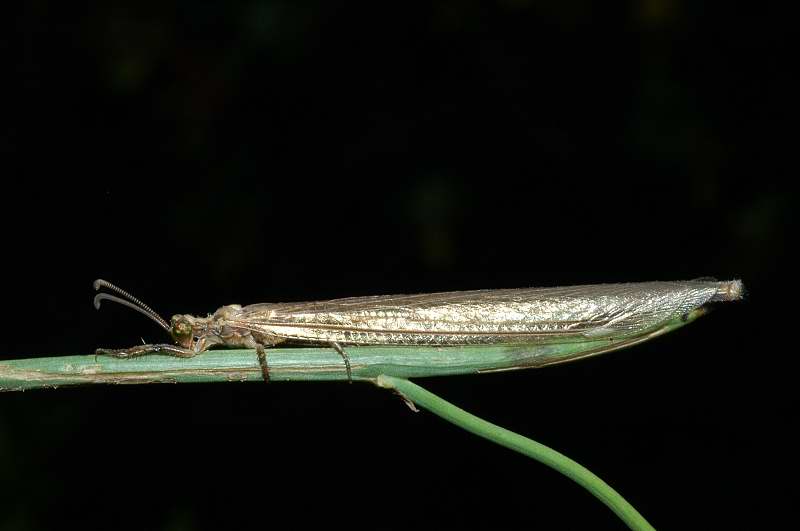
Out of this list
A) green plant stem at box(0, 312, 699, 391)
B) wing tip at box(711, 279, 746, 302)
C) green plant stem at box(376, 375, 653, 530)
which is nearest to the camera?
green plant stem at box(376, 375, 653, 530)

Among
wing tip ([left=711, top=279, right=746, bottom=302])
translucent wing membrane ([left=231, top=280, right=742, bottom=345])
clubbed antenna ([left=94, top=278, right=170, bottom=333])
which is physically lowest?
wing tip ([left=711, top=279, right=746, bottom=302])

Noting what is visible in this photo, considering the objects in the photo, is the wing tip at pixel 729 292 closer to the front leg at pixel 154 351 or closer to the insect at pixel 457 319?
the insect at pixel 457 319

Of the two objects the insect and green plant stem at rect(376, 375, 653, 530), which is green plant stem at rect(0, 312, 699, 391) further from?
green plant stem at rect(376, 375, 653, 530)

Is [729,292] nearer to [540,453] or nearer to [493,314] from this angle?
[493,314]

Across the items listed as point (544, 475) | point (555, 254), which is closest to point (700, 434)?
point (544, 475)

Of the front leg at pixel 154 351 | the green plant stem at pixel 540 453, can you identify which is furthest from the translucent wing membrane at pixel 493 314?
the green plant stem at pixel 540 453

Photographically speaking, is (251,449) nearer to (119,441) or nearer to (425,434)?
(119,441)

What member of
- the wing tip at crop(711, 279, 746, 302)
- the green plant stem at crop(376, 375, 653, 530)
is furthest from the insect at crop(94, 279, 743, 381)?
the green plant stem at crop(376, 375, 653, 530)
